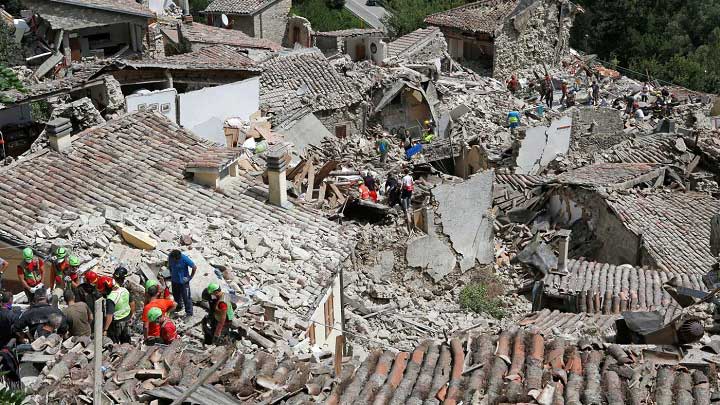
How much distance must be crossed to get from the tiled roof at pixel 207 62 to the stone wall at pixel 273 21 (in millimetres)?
14306

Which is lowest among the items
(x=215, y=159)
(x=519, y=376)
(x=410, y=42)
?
(x=410, y=42)

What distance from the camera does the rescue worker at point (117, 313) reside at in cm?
1015

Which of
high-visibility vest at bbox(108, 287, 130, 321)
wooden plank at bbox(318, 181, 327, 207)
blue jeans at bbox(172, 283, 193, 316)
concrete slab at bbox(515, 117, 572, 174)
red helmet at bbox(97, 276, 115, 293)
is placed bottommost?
concrete slab at bbox(515, 117, 572, 174)

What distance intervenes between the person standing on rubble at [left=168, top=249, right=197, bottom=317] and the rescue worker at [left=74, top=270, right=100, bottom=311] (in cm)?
98

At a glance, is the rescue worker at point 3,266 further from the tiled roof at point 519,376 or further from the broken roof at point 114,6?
the broken roof at point 114,6

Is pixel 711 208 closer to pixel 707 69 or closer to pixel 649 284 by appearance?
pixel 649 284

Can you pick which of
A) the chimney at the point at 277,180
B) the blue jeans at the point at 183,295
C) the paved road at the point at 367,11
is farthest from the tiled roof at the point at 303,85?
the paved road at the point at 367,11

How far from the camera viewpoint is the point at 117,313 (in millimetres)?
10398

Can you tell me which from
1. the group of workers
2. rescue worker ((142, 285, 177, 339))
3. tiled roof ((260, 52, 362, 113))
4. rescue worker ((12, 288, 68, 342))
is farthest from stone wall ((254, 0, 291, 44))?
rescue worker ((12, 288, 68, 342))

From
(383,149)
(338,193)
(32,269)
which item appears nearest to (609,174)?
(383,149)

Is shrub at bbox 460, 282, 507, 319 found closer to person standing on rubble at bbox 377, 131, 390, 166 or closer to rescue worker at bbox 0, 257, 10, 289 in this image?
person standing on rubble at bbox 377, 131, 390, 166

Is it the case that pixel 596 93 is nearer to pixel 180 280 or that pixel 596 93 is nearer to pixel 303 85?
pixel 303 85

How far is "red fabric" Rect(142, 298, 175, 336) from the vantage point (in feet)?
33.5

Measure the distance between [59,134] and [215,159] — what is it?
2.69m
